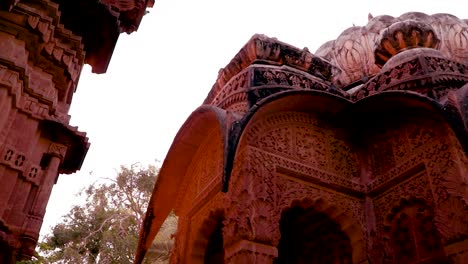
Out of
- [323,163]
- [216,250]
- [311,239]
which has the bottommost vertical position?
[216,250]

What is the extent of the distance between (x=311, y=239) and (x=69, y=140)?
13.4ft

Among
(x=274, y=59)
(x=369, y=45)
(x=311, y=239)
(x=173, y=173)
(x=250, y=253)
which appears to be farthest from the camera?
(x=369, y=45)

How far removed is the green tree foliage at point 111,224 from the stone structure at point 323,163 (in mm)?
11836

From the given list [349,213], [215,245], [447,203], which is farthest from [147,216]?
[447,203]

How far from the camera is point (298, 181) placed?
5.25 meters

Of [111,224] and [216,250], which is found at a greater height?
[111,224]

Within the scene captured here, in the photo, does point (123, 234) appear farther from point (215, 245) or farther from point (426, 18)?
point (426, 18)

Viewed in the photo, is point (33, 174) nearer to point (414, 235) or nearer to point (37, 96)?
point (37, 96)

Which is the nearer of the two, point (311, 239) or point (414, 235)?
point (414, 235)

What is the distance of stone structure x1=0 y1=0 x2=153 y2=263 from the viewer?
487 centimetres

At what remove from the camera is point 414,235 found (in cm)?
484

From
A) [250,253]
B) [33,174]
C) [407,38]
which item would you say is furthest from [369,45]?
[33,174]

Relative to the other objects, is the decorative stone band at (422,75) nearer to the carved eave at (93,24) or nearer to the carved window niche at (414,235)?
the carved window niche at (414,235)

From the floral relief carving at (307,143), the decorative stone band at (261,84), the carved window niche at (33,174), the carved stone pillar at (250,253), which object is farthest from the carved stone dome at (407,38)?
the carved window niche at (33,174)
